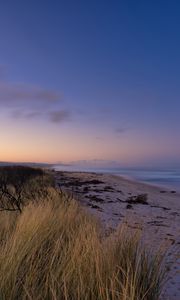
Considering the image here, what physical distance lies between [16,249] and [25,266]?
0.20 m

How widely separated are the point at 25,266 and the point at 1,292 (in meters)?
0.52

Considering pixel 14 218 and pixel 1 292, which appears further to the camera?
pixel 14 218

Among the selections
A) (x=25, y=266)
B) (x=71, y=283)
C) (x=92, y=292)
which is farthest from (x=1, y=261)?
(x=92, y=292)

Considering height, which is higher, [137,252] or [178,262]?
[137,252]

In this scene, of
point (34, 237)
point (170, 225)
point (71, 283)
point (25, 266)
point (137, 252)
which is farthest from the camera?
point (170, 225)

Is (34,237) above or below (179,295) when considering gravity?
above

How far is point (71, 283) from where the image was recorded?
9.96 feet

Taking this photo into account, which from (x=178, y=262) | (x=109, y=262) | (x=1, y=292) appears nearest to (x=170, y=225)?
(x=178, y=262)

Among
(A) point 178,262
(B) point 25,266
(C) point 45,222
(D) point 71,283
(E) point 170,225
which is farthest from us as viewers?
(E) point 170,225

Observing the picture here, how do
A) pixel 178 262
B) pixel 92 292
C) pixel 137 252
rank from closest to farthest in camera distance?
pixel 92 292 → pixel 137 252 → pixel 178 262

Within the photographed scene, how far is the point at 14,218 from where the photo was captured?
6441mm

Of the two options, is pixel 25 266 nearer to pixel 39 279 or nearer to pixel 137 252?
pixel 39 279

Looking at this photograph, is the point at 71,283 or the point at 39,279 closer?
the point at 71,283

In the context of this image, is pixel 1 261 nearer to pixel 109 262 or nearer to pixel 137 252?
pixel 109 262
